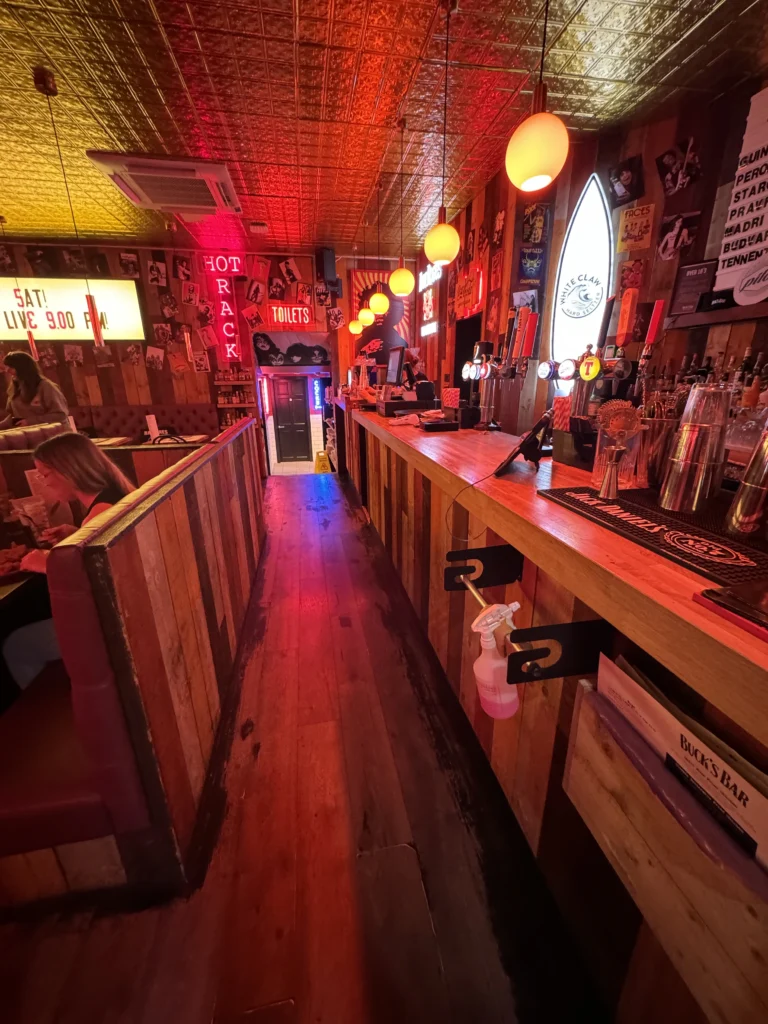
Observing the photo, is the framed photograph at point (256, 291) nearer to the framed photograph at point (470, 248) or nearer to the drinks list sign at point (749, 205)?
the framed photograph at point (470, 248)

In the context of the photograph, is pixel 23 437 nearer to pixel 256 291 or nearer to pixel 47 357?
pixel 47 357

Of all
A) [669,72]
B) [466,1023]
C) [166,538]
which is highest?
[669,72]

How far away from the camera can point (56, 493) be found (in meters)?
1.77

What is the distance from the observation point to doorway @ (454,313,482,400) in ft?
16.2

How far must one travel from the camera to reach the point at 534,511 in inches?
38.7

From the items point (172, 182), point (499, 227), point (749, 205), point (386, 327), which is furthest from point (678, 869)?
point (386, 327)

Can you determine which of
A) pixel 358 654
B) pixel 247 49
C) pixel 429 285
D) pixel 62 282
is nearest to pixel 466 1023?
pixel 358 654

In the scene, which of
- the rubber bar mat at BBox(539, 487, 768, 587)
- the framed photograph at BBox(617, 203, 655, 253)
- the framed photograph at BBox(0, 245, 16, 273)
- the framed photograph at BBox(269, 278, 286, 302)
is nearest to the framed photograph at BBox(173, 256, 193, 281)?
the framed photograph at BBox(269, 278, 286, 302)

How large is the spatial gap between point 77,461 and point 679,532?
2061 millimetres

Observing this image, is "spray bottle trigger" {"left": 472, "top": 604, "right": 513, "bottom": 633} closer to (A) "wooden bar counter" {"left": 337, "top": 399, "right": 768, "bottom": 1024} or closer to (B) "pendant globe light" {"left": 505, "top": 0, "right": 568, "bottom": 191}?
(A) "wooden bar counter" {"left": 337, "top": 399, "right": 768, "bottom": 1024}

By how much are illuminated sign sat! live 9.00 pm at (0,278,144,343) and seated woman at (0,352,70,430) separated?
2391 millimetres

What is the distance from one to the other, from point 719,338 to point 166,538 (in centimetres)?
308

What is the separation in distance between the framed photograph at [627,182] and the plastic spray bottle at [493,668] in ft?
11.2

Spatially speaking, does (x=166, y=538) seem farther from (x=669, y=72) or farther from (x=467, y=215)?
(x=467, y=215)
